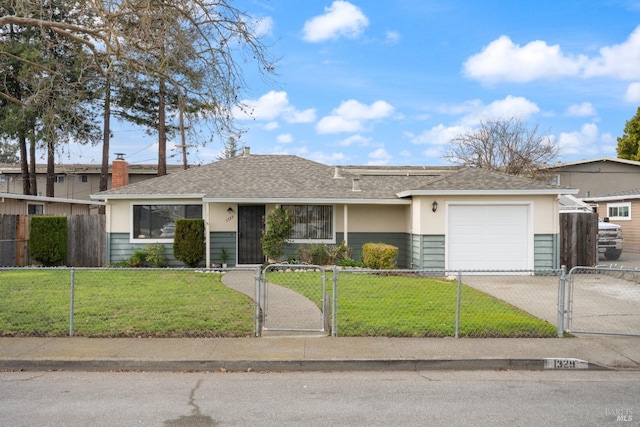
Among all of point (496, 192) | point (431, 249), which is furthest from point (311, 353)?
point (496, 192)

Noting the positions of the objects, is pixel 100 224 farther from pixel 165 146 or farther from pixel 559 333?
pixel 559 333

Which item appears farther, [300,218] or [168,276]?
[300,218]

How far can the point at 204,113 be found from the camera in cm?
1066

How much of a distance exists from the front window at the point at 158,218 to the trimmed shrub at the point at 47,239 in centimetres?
275

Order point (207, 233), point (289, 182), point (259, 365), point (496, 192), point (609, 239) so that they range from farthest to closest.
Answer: point (609, 239)
point (289, 182)
point (207, 233)
point (496, 192)
point (259, 365)

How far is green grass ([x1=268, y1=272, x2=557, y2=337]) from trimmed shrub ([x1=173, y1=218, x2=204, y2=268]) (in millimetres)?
4363

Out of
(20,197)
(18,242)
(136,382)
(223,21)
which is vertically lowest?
(136,382)

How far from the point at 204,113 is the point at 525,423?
7.96 m

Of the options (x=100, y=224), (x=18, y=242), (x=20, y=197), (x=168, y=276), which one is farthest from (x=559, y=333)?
(x=20, y=197)

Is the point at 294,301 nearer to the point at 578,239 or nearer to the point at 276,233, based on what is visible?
the point at 276,233

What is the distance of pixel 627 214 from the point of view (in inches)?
1016

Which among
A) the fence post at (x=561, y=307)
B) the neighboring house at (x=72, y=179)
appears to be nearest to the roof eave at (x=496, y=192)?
the fence post at (x=561, y=307)

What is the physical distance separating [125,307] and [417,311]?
546cm

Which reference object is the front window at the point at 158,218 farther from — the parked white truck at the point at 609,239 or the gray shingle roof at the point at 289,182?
the parked white truck at the point at 609,239
